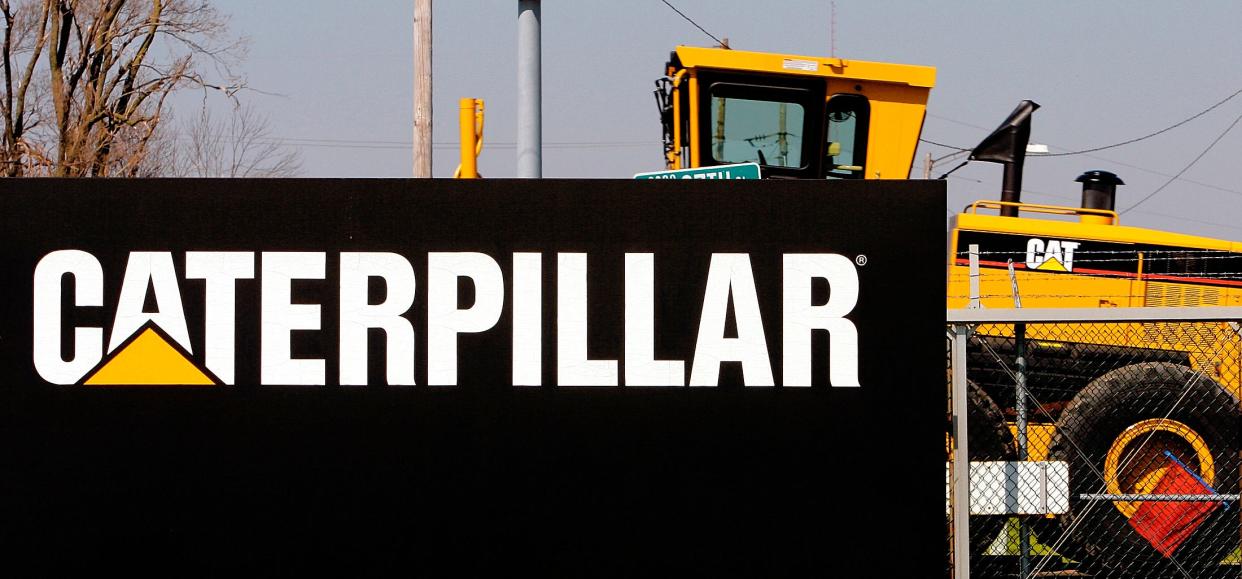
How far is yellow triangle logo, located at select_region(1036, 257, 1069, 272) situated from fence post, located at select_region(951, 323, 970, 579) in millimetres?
3486

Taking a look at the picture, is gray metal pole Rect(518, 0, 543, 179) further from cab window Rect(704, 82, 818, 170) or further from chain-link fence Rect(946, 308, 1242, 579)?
chain-link fence Rect(946, 308, 1242, 579)

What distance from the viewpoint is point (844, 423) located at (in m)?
4.87

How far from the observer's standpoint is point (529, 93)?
863cm

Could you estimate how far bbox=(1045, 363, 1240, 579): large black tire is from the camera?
617 centimetres

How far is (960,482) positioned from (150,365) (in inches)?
132

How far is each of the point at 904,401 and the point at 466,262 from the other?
70.6 inches

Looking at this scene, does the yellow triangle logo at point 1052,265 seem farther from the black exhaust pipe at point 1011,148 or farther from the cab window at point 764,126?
the cab window at point 764,126

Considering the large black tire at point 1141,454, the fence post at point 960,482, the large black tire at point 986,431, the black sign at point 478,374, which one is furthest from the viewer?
the large black tire at point 986,431

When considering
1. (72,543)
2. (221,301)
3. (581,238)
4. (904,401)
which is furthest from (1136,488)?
(72,543)

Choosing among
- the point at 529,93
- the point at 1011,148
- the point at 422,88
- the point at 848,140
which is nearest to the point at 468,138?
the point at 529,93

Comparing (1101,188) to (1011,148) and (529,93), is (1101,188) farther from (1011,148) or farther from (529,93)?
(529,93)

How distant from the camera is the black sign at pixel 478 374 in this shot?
4.86m

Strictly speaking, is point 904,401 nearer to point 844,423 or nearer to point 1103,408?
point 844,423

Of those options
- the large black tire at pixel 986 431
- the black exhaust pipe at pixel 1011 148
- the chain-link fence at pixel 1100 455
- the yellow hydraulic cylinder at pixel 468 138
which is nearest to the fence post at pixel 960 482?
the chain-link fence at pixel 1100 455
